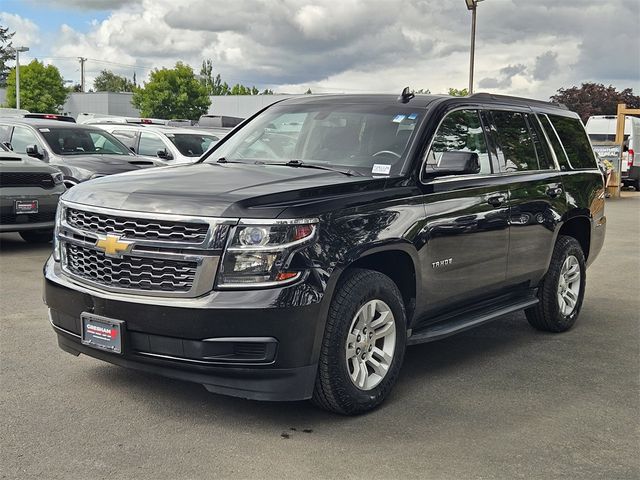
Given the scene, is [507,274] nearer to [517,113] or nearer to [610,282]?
[517,113]

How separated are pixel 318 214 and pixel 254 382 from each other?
3.09 ft

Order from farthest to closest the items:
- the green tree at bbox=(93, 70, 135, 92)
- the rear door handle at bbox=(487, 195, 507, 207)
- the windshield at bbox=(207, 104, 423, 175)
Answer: the green tree at bbox=(93, 70, 135, 92), the rear door handle at bbox=(487, 195, 507, 207), the windshield at bbox=(207, 104, 423, 175)

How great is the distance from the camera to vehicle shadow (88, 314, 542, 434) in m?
4.53

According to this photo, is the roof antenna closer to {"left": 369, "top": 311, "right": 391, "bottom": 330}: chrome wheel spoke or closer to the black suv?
the black suv

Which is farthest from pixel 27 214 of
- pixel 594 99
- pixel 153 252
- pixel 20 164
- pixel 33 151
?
pixel 594 99

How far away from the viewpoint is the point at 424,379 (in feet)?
17.7

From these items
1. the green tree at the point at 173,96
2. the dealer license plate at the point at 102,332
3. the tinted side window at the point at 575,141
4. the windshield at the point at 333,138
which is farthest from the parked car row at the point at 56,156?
the green tree at the point at 173,96

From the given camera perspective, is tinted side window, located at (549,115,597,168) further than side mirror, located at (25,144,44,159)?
No

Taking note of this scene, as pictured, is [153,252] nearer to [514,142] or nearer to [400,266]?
[400,266]

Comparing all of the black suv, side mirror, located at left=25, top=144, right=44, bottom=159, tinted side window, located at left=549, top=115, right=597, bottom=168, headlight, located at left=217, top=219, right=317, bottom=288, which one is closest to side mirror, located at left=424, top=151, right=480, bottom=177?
the black suv

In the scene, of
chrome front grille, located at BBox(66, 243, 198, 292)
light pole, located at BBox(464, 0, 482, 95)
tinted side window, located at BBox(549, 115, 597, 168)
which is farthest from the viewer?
light pole, located at BBox(464, 0, 482, 95)

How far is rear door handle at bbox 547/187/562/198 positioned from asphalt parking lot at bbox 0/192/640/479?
1.22 metres

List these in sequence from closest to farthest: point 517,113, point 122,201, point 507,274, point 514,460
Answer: point 514,460 → point 122,201 → point 507,274 → point 517,113

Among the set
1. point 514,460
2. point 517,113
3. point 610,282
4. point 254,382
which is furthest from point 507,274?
point 610,282
